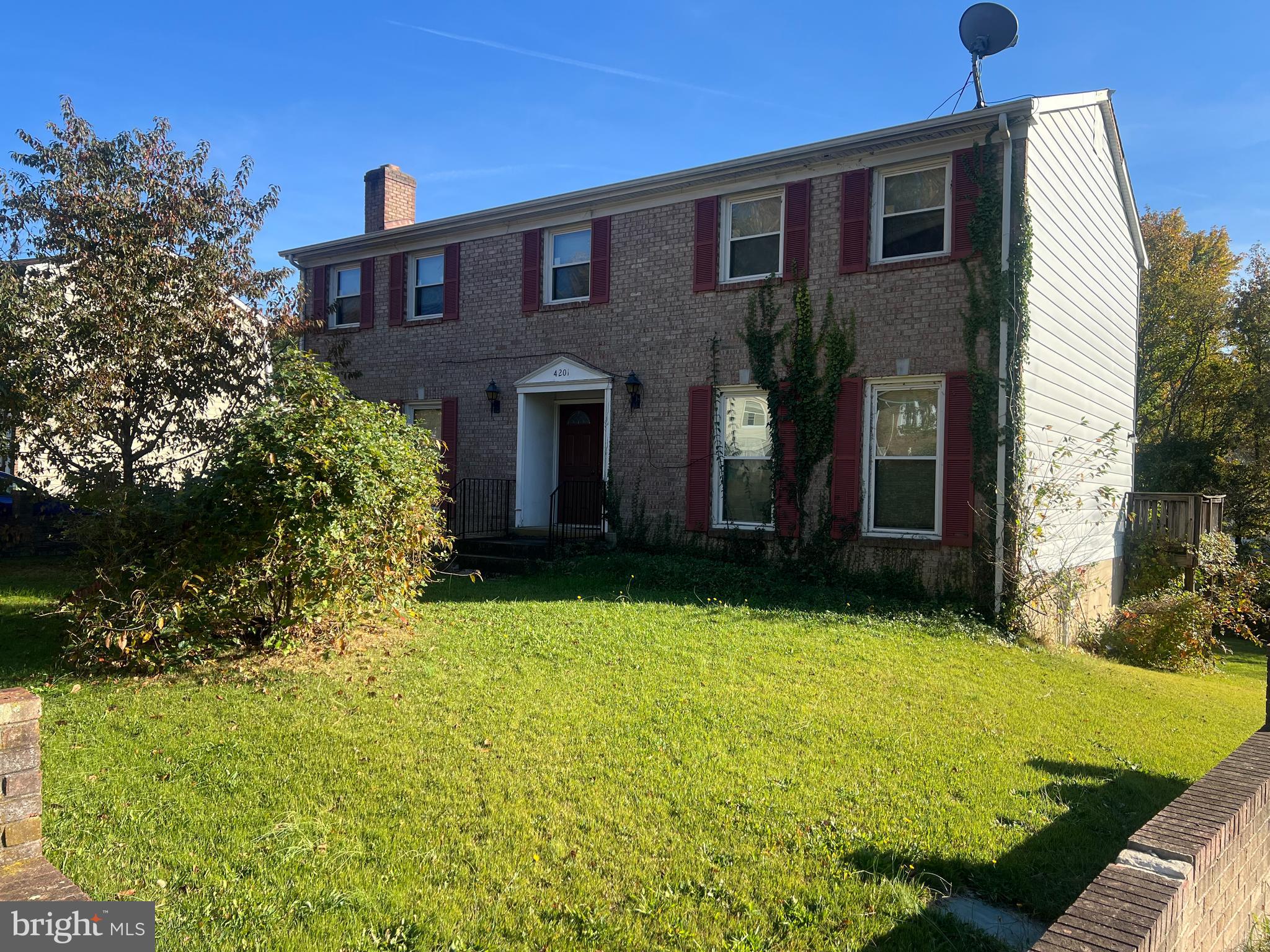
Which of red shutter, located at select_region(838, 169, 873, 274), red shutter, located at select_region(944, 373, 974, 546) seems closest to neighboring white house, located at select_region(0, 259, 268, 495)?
red shutter, located at select_region(838, 169, 873, 274)

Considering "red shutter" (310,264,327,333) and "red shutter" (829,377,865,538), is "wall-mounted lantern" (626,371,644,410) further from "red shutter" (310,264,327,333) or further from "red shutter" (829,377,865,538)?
"red shutter" (310,264,327,333)

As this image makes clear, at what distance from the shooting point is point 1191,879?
2.60m

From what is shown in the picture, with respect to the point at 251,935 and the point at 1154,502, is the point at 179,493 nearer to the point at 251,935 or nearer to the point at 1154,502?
the point at 251,935

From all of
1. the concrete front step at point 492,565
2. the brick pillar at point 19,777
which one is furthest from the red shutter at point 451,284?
the brick pillar at point 19,777

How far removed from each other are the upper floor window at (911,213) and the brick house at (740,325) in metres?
0.03

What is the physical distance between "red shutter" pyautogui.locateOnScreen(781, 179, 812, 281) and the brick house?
31mm

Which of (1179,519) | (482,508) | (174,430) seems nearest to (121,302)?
(174,430)

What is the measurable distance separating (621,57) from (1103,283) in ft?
28.8

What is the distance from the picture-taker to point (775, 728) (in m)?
5.16

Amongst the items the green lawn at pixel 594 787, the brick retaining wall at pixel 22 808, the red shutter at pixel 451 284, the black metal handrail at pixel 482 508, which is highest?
the red shutter at pixel 451 284

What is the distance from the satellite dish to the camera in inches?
432

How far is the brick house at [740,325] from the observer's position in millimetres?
10109

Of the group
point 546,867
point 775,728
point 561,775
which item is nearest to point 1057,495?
point 775,728

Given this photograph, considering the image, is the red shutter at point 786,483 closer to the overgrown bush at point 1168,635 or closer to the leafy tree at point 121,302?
the overgrown bush at point 1168,635
